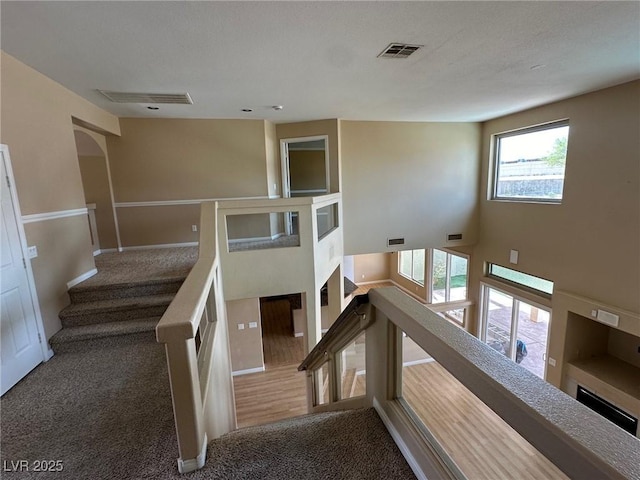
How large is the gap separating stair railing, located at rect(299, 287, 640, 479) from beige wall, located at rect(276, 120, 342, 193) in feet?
15.3

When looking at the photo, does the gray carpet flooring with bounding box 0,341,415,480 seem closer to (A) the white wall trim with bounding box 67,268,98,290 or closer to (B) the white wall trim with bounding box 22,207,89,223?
(A) the white wall trim with bounding box 67,268,98,290

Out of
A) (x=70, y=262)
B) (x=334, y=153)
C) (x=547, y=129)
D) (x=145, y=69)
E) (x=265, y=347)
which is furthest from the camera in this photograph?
(x=265, y=347)

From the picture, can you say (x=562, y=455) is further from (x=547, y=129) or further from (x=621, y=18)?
(x=547, y=129)

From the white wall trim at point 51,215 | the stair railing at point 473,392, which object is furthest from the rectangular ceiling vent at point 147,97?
the stair railing at point 473,392

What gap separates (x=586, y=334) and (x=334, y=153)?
542 centimetres

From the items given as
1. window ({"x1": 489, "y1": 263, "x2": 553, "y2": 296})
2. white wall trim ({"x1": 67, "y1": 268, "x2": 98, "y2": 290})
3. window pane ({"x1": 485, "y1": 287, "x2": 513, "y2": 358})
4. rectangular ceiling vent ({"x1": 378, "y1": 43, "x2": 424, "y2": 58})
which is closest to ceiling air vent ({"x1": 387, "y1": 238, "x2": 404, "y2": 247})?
window ({"x1": 489, "y1": 263, "x2": 553, "y2": 296})

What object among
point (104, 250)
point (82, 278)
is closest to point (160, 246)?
point (104, 250)

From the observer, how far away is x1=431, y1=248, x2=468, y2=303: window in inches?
336

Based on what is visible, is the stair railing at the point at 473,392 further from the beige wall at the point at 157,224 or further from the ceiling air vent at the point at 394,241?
the ceiling air vent at the point at 394,241

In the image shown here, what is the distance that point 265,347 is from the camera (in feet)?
23.6

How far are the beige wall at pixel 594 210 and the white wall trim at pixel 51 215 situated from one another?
718cm

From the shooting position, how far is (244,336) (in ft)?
19.7

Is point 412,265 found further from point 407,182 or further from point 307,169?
point 307,169

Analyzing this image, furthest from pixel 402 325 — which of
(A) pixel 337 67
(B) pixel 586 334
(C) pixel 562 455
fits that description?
(B) pixel 586 334
